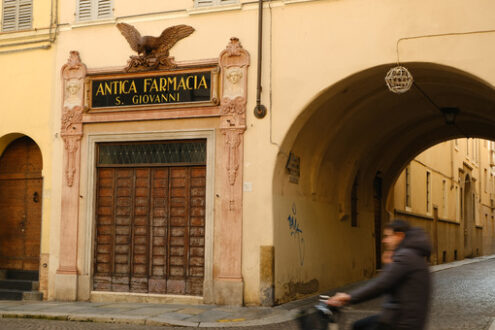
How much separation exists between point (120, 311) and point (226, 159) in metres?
3.37

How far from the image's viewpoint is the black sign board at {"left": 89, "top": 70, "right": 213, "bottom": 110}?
45.5 ft

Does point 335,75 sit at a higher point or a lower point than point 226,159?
higher

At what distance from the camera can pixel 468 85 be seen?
1423cm

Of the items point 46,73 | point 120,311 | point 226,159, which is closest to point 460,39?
point 226,159

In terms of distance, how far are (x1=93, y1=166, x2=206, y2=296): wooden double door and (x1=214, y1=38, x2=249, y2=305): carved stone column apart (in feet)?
1.68

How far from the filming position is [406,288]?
17.2ft

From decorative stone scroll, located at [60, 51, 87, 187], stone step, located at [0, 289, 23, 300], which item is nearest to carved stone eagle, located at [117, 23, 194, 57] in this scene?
decorative stone scroll, located at [60, 51, 87, 187]

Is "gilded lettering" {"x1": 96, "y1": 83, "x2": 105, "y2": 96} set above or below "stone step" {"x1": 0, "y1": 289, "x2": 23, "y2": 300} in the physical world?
above

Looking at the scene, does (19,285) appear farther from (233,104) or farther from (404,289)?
(404,289)

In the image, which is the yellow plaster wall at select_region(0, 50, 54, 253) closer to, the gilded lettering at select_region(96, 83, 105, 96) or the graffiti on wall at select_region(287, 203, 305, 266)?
the gilded lettering at select_region(96, 83, 105, 96)

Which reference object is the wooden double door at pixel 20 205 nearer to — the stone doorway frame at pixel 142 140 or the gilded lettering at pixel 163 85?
the stone doorway frame at pixel 142 140

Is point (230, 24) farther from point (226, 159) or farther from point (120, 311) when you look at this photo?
point (120, 311)

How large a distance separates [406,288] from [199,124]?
9.01 metres

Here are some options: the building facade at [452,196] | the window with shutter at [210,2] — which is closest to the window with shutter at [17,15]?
the window with shutter at [210,2]
